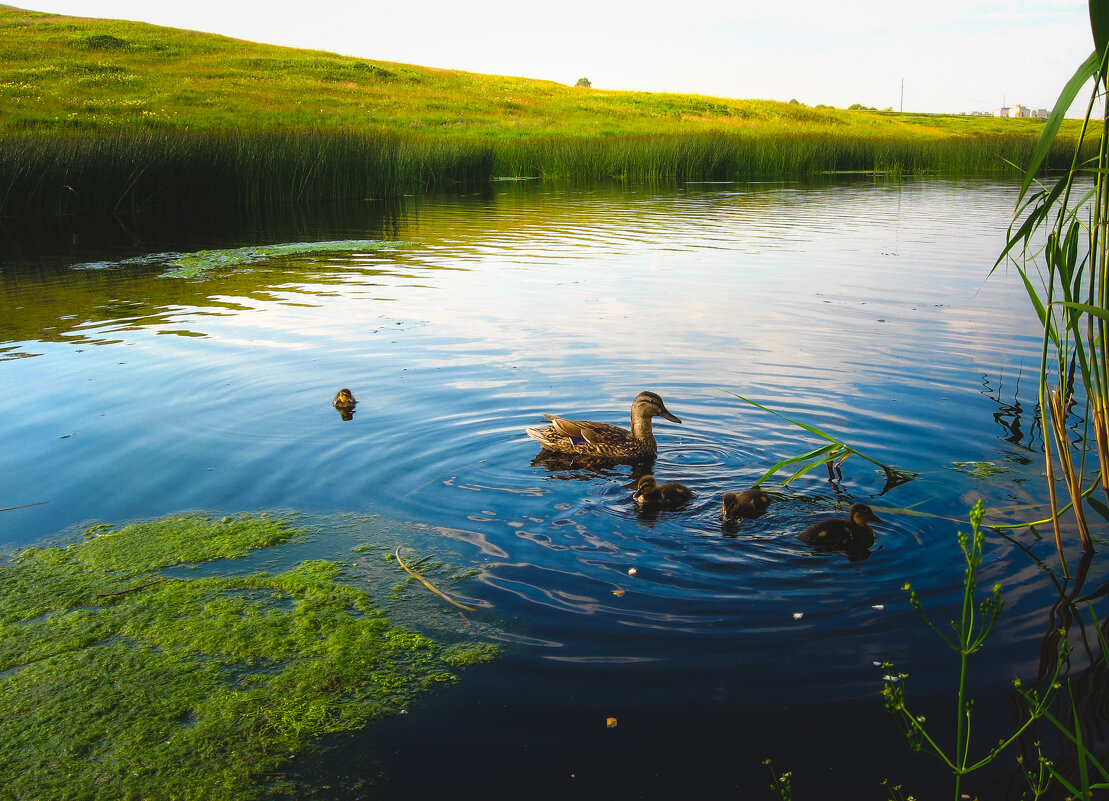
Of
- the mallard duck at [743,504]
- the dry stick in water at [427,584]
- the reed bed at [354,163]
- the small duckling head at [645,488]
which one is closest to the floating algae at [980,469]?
the mallard duck at [743,504]

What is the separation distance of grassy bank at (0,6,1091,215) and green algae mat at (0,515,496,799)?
60.9 feet

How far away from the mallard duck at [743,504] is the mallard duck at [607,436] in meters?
1.28

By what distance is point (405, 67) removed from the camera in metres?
75.6

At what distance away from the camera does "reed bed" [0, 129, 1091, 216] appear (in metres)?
20.2

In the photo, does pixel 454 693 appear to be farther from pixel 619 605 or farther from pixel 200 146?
pixel 200 146

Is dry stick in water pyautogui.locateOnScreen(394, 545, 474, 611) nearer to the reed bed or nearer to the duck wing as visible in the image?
the duck wing

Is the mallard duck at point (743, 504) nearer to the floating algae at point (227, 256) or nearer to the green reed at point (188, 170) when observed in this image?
the floating algae at point (227, 256)

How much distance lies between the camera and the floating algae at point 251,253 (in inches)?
577

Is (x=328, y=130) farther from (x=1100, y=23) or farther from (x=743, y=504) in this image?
(x=1100, y=23)

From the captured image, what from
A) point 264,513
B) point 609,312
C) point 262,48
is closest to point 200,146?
Result: point 609,312

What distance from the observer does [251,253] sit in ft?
52.9

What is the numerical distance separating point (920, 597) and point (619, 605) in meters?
1.44

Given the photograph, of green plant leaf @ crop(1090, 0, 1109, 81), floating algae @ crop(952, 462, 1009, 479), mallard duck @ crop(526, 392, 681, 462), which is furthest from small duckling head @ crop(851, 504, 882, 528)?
green plant leaf @ crop(1090, 0, 1109, 81)

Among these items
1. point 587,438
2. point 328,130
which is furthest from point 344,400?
point 328,130
